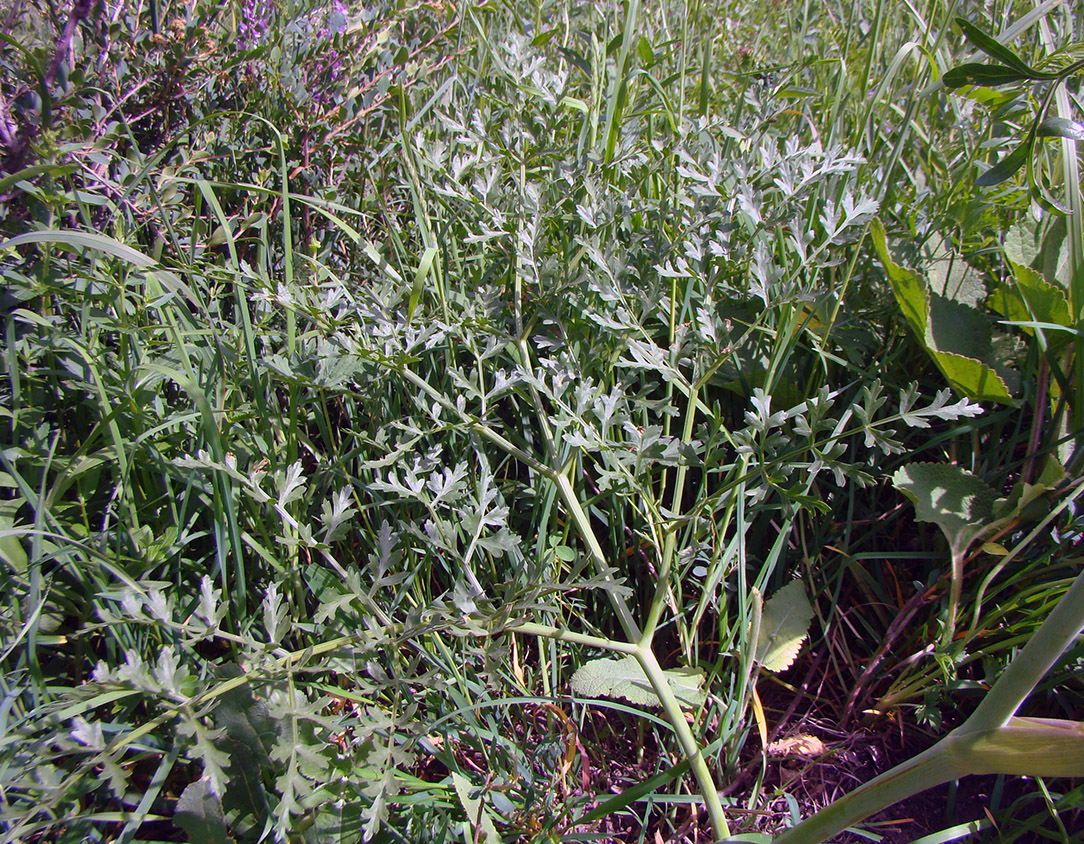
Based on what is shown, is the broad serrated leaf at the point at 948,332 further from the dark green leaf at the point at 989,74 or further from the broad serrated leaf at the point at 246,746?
the broad serrated leaf at the point at 246,746

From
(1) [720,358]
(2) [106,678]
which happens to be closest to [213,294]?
(2) [106,678]

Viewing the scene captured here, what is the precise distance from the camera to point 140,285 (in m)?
1.83

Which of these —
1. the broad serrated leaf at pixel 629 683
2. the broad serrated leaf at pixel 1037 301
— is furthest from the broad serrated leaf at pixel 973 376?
Result: the broad serrated leaf at pixel 629 683

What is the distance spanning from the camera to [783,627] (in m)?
1.46

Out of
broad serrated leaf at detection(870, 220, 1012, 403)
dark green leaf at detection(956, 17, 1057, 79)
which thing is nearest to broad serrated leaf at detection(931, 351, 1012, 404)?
broad serrated leaf at detection(870, 220, 1012, 403)

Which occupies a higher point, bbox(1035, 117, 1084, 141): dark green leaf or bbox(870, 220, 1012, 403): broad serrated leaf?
bbox(1035, 117, 1084, 141): dark green leaf

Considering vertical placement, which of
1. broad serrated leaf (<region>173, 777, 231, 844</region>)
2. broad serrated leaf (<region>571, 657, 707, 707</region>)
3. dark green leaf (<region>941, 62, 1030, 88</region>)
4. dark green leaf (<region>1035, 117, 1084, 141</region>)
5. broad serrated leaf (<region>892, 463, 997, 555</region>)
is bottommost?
broad serrated leaf (<region>173, 777, 231, 844</region>)

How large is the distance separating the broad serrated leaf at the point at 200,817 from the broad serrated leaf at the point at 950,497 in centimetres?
139

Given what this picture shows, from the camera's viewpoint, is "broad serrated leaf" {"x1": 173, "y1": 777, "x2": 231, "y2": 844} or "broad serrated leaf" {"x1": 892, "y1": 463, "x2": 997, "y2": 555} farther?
"broad serrated leaf" {"x1": 892, "y1": 463, "x2": 997, "y2": 555}

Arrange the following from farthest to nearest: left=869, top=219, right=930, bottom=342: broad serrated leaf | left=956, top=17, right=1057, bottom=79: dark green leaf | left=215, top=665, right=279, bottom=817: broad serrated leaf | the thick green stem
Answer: left=869, top=219, right=930, bottom=342: broad serrated leaf → left=215, top=665, right=279, bottom=817: broad serrated leaf → the thick green stem → left=956, top=17, right=1057, bottom=79: dark green leaf

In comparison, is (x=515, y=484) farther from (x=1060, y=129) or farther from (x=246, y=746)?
(x=1060, y=129)

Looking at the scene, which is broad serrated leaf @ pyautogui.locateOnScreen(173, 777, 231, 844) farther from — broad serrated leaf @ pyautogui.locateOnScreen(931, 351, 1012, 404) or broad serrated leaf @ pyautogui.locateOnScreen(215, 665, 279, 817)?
broad serrated leaf @ pyautogui.locateOnScreen(931, 351, 1012, 404)

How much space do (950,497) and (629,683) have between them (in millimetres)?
770

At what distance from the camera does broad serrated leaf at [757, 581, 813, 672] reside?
4.66 ft
